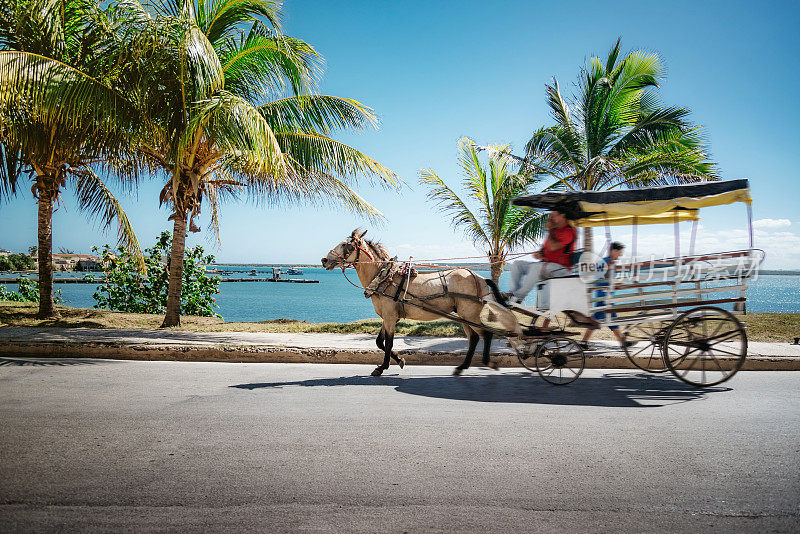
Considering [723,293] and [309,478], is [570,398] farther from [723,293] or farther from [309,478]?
[309,478]

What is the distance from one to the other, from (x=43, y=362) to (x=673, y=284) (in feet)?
28.9

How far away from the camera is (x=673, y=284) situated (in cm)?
575

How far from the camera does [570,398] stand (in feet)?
17.7

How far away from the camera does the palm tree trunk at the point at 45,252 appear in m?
11.3

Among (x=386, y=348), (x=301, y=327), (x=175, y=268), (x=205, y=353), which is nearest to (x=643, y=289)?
(x=386, y=348)

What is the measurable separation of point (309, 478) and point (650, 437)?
2.90 metres

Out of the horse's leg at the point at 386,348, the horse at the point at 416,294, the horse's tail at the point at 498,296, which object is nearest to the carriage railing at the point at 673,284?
the horse's tail at the point at 498,296

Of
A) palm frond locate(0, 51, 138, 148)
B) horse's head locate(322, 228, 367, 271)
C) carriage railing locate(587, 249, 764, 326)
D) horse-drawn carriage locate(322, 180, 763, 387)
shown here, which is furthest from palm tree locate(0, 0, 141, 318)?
carriage railing locate(587, 249, 764, 326)

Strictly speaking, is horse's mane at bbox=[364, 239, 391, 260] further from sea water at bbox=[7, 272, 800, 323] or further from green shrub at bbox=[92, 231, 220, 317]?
green shrub at bbox=[92, 231, 220, 317]

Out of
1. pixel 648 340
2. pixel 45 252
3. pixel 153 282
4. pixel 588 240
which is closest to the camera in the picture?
pixel 648 340

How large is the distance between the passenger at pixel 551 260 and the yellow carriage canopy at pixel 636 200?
0.16 metres

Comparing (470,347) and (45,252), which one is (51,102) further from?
(470,347)

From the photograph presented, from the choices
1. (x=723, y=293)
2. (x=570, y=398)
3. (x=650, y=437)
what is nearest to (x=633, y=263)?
(x=723, y=293)

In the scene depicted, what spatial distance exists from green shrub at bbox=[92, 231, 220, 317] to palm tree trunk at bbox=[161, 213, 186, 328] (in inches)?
173
